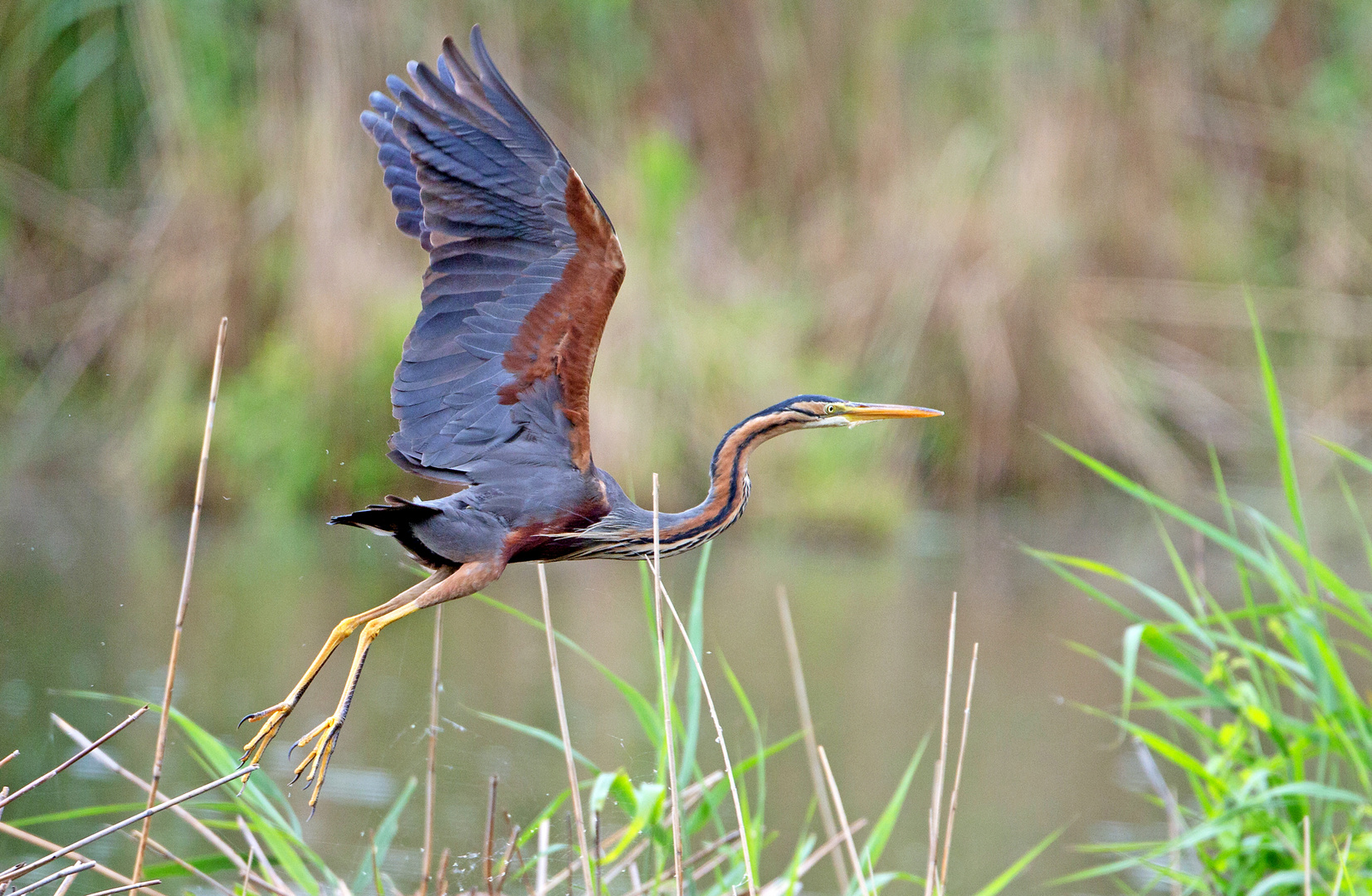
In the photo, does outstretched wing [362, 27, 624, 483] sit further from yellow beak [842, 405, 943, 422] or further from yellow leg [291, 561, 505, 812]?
yellow beak [842, 405, 943, 422]

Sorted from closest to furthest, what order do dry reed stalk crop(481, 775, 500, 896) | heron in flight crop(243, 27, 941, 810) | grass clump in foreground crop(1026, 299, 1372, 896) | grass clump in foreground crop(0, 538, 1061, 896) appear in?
heron in flight crop(243, 27, 941, 810) < dry reed stalk crop(481, 775, 500, 896) < grass clump in foreground crop(0, 538, 1061, 896) < grass clump in foreground crop(1026, 299, 1372, 896)

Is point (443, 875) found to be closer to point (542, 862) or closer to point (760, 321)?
point (542, 862)

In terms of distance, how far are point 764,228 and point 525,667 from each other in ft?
20.5

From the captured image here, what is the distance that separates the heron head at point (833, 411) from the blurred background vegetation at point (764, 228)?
462cm

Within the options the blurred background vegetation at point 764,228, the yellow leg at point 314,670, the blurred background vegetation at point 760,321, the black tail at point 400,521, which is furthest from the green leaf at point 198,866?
the blurred background vegetation at point 764,228

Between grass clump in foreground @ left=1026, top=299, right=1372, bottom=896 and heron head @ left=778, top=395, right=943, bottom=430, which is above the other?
heron head @ left=778, top=395, right=943, bottom=430

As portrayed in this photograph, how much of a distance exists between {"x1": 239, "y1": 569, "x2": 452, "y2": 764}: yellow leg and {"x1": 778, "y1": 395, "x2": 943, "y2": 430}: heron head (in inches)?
24.2

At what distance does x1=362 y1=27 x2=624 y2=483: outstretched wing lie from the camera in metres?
2.37

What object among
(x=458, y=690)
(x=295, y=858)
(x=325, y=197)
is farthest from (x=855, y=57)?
(x=295, y=858)

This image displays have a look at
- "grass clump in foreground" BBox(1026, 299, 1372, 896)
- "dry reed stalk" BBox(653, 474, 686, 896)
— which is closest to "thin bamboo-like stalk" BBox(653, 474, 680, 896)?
"dry reed stalk" BBox(653, 474, 686, 896)

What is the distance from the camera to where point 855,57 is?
12.5 metres

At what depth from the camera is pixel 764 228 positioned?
12.1 meters

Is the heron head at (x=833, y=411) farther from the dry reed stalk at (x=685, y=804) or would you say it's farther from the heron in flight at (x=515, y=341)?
the dry reed stalk at (x=685, y=804)

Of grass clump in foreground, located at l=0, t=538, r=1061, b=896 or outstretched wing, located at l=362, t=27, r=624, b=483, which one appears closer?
outstretched wing, located at l=362, t=27, r=624, b=483
